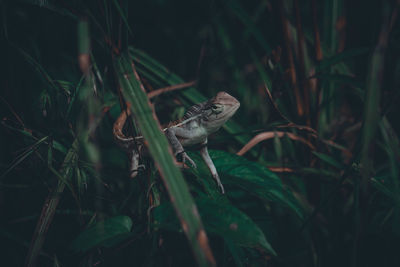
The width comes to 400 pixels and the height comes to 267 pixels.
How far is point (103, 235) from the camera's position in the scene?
1.13m

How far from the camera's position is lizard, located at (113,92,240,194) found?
151 cm

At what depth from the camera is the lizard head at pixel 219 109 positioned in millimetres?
1505

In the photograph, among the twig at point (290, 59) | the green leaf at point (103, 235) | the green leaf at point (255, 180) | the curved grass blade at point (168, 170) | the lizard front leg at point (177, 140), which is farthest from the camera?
the twig at point (290, 59)

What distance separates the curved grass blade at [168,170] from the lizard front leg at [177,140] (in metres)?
0.40

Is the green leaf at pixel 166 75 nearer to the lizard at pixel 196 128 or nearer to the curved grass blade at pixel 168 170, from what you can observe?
the lizard at pixel 196 128

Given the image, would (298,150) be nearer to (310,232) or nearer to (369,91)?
(310,232)

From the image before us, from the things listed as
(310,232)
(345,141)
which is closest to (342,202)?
(310,232)

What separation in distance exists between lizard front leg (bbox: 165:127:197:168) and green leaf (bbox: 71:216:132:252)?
17.3 inches

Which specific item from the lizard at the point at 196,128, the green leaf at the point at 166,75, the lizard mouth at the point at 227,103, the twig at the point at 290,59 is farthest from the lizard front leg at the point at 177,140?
the twig at the point at 290,59

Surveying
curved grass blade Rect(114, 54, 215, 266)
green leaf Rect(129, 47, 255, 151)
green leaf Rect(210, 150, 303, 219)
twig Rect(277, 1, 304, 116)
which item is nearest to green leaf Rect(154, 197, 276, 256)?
curved grass blade Rect(114, 54, 215, 266)

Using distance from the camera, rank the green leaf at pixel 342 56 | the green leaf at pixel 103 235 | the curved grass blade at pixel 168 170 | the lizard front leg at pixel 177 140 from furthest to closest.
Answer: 1. the green leaf at pixel 342 56
2. the lizard front leg at pixel 177 140
3. the green leaf at pixel 103 235
4. the curved grass blade at pixel 168 170

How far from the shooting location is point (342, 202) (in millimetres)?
2094

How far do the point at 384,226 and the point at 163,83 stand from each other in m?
1.78

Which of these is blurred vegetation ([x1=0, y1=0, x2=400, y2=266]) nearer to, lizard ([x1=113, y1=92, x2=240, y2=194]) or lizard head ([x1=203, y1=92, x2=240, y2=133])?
lizard ([x1=113, y1=92, x2=240, y2=194])
